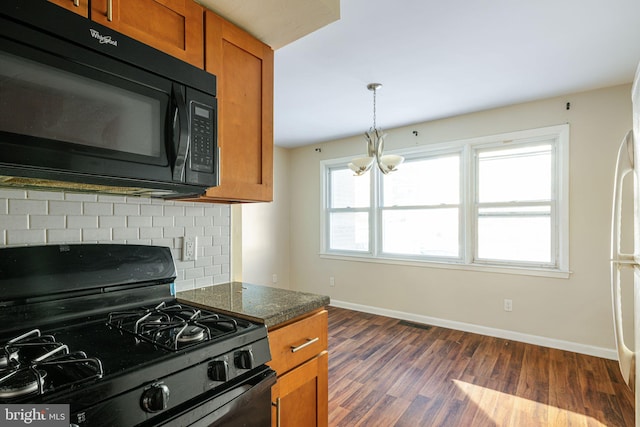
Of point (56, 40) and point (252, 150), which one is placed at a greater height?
point (56, 40)

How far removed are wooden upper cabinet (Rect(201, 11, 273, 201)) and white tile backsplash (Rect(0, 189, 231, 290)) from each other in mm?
251

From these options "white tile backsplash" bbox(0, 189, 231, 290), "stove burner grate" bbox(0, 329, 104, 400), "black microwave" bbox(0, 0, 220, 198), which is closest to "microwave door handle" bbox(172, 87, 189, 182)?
"black microwave" bbox(0, 0, 220, 198)

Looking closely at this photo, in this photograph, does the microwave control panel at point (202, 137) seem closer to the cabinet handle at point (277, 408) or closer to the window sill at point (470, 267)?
the cabinet handle at point (277, 408)

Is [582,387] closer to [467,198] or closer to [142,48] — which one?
[467,198]

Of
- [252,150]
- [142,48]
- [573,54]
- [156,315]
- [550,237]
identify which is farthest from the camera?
[550,237]

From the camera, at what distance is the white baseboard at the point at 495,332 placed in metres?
2.92

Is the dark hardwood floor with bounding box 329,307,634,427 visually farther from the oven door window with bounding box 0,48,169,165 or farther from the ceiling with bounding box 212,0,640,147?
the ceiling with bounding box 212,0,640,147

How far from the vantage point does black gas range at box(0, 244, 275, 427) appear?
746 mm

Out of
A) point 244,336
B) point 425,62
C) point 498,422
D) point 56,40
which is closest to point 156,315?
point 244,336

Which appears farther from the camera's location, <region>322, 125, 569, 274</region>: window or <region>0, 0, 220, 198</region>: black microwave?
<region>322, 125, 569, 274</region>: window

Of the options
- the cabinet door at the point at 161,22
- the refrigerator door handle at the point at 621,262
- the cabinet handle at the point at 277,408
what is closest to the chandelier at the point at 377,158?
the refrigerator door handle at the point at 621,262

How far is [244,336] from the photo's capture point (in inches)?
42.0

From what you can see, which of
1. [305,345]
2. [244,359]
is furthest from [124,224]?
[305,345]

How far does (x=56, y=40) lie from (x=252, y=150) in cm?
81
